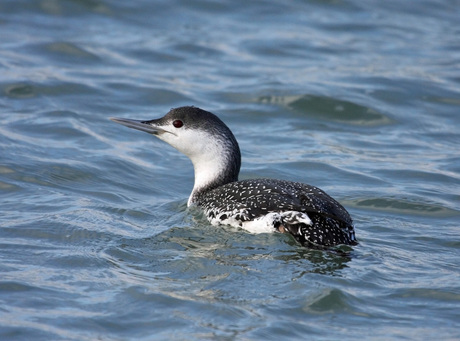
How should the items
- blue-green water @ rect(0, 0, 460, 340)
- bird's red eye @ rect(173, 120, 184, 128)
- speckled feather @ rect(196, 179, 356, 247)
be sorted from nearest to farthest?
blue-green water @ rect(0, 0, 460, 340) < speckled feather @ rect(196, 179, 356, 247) < bird's red eye @ rect(173, 120, 184, 128)

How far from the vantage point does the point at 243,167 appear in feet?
29.1

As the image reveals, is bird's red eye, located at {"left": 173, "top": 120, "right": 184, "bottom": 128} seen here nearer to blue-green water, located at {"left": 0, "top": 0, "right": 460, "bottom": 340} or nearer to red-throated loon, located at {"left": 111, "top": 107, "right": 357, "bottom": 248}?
red-throated loon, located at {"left": 111, "top": 107, "right": 357, "bottom": 248}

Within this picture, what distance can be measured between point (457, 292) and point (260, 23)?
929 centimetres

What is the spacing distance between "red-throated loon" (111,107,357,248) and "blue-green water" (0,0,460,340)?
0.46 feet

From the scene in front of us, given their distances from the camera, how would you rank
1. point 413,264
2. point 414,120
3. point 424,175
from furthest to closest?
point 414,120 < point 424,175 < point 413,264

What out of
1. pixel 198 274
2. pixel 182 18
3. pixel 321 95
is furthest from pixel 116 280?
pixel 182 18

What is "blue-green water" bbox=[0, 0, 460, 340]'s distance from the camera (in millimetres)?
5160

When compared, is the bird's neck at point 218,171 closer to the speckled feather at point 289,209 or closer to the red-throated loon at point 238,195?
the red-throated loon at point 238,195

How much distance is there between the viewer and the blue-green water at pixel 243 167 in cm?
516

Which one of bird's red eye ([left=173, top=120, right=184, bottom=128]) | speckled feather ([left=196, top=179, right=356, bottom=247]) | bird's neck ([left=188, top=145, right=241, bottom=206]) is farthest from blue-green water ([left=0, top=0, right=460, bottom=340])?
bird's red eye ([left=173, top=120, right=184, bottom=128])

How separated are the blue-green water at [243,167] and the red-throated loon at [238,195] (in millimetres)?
141

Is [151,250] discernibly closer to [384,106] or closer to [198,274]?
[198,274]

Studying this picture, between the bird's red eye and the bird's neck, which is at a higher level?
the bird's red eye

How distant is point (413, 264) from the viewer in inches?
238
